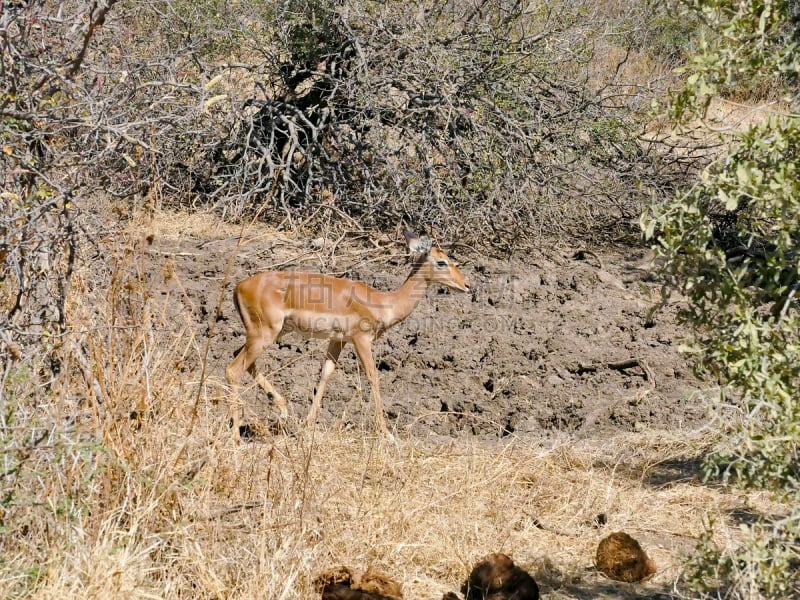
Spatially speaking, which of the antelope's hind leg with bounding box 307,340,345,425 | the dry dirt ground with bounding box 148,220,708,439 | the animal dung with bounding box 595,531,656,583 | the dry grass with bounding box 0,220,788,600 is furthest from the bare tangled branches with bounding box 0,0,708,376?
the animal dung with bounding box 595,531,656,583

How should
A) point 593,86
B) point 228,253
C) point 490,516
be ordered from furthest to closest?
point 593,86 → point 228,253 → point 490,516

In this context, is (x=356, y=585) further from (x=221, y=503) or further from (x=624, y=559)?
(x=624, y=559)

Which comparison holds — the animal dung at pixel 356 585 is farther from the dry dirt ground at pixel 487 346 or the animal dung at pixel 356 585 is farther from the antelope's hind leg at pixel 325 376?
the antelope's hind leg at pixel 325 376

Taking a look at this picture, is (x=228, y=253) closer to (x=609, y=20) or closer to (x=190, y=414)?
(x=609, y=20)

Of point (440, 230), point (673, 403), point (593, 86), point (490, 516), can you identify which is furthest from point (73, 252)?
point (593, 86)

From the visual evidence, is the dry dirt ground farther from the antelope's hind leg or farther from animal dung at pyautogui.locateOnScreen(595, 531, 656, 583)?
animal dung at pyautogui.locateOnScreen(595, 531, 656, 583)

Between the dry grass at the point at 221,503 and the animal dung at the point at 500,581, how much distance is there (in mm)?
277

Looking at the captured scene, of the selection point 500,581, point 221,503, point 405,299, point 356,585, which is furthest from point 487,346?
point 356,585

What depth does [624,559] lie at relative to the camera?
14.9ft

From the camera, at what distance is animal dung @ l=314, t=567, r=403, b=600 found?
3912 mm

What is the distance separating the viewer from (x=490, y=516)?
514cm

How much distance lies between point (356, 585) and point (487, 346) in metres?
3.91

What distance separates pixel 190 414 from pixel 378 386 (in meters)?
2.39

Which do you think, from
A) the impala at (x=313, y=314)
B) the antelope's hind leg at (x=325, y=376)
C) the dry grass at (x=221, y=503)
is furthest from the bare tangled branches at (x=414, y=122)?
the dry grass at (x=221, y=503)
